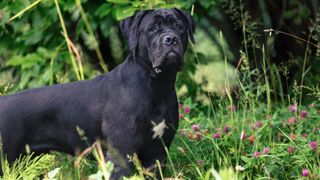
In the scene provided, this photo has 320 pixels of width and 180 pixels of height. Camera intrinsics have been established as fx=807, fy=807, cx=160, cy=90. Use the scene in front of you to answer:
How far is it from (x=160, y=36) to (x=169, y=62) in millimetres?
166

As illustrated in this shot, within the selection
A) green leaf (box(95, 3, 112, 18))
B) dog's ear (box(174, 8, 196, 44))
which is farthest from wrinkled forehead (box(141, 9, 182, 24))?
green leaf (box(95, 3, 112, 18))

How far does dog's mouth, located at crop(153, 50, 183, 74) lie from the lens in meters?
4.76

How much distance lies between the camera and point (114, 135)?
194 inches

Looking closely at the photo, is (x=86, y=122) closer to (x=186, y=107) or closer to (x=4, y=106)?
(x=4, y=106)

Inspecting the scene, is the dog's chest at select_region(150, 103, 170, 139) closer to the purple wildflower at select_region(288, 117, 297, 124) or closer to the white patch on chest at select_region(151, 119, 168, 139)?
the white patch on chest at select_region(151, 119, 168, 139)

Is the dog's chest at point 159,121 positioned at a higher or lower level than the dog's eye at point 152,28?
lower

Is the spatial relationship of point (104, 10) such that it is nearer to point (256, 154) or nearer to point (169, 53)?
point (169, 53)

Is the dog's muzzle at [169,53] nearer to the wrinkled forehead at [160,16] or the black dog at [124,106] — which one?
the black dog at [124,106]

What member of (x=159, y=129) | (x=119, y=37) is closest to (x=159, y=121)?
(x=159, y=129)

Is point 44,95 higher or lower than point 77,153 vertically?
higher

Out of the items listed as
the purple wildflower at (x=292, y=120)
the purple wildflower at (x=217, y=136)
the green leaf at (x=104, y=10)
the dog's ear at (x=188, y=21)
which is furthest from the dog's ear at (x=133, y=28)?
the purple wildflower at (x=292, y=120)

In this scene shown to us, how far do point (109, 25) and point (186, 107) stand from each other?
990 mm

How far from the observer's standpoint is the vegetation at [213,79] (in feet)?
17.1

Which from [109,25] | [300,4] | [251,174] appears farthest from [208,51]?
[251,174]
